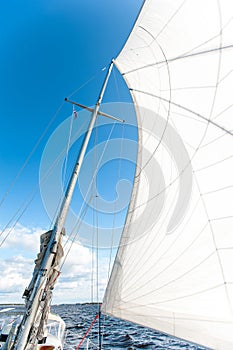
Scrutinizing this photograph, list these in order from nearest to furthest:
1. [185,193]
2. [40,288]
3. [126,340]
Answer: [40,288] < [185,193] < [126,340]

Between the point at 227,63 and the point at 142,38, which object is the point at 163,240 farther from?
the point at 142,38

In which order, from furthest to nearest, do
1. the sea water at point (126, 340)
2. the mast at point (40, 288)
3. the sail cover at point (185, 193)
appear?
the sea water at point (126, 340) → the sail cover at point (185, 193) → the mast at point (40, 288)

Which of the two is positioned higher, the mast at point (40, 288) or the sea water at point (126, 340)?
the mast at point (40, 288)

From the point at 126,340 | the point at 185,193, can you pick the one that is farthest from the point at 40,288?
the point at 126,340

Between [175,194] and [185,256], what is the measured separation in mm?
1173

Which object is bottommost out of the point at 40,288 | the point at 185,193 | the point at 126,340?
the point at 126,340

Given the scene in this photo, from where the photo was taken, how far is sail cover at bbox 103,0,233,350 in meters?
3.30

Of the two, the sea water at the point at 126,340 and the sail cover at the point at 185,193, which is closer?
the sail cover at the point at 185,193

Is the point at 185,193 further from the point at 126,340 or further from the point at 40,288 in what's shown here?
the point at 126,340

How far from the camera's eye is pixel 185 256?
3.68m

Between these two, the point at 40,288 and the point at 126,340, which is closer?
the point at 40,288

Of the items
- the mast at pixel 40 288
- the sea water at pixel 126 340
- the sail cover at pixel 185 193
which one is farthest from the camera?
the sea water at pixel 126 340

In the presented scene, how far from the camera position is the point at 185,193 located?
417 centimetres

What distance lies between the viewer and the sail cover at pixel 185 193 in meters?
3.30
